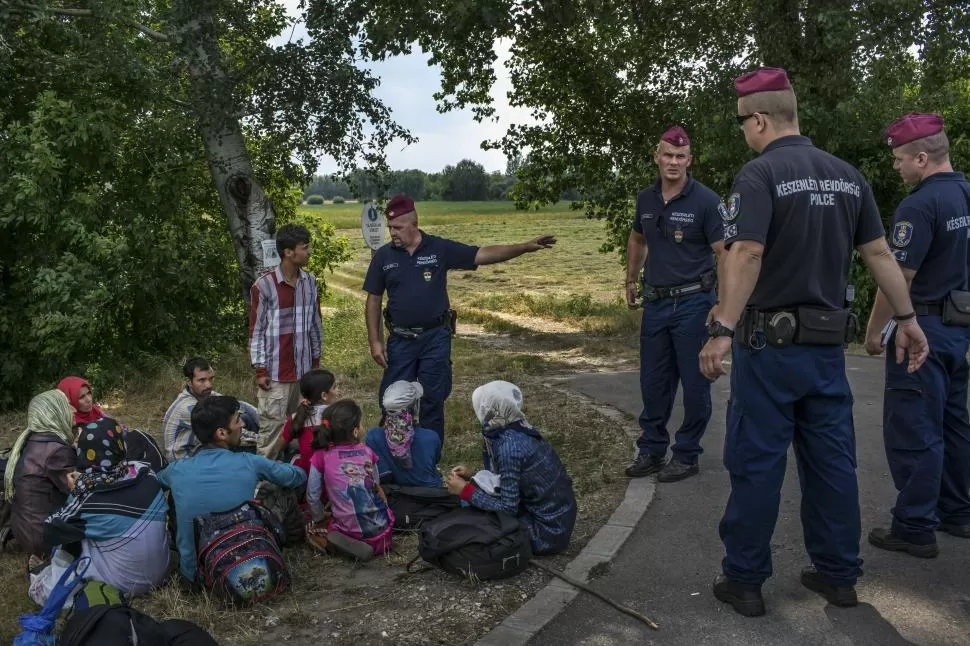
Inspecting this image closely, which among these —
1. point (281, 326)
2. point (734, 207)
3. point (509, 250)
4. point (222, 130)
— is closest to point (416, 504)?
point (281, 326)

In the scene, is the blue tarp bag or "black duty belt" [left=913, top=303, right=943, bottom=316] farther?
"black duty belt" [left=913, top=303, right=943, bottom=316]

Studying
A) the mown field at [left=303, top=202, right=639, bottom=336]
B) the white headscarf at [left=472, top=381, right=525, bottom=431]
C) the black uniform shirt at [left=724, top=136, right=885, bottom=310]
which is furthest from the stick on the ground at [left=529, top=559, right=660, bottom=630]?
the mown field at [left=303, top=202, right=639, bottom=336]

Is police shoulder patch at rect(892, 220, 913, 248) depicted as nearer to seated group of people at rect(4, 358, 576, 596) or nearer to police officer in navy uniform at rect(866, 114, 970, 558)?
police officer in navy uniform at rect(866, 114, 970, 558)

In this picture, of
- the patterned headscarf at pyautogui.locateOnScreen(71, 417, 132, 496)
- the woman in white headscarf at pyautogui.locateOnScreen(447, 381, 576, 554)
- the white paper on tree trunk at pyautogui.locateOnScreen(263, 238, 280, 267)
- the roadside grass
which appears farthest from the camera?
the white paper on tree trunk at pyautogui.locateOnScreen(263, 238, 280, 267)

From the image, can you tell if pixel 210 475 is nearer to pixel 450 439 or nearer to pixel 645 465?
pixel 645 465

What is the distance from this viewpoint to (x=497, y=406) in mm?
4953

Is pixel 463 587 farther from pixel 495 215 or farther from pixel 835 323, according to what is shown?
pixel 495 215

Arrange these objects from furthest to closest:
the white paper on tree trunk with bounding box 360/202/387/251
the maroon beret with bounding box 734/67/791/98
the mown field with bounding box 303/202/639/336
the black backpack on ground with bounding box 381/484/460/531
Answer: the mown field with bounding box 303/202/639/336, the white paper on tree trunk with bounding box 360/202/387/251, the black backpack on ground with bounding box 381/484/460/531, the maroon beret with bounding box 734/67/791/98

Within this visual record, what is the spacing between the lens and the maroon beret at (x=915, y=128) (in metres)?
4.86

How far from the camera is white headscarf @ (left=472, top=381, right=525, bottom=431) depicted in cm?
495

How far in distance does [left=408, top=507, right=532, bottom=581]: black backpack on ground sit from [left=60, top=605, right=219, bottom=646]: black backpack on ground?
134 centimetres

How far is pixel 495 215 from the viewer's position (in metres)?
76.1

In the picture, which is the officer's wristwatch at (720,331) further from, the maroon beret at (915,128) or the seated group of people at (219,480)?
the maroon beret at (915,128)

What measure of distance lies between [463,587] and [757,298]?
2024 mm
